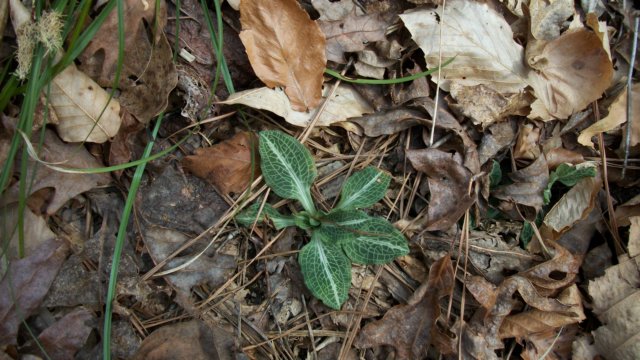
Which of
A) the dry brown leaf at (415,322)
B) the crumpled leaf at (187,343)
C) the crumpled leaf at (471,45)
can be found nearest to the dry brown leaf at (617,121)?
the crumpled leaf at (471,45)

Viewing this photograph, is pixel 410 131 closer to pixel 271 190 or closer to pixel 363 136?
pixel 363 136

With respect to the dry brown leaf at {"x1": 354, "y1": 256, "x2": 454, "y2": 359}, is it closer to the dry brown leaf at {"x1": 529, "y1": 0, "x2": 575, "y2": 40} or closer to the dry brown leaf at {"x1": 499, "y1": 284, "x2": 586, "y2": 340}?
the dry brown leaf at {"x1": 499, "y1": 284, "x2": 586, "y2": 340}

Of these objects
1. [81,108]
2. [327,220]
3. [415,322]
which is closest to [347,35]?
[327,220]

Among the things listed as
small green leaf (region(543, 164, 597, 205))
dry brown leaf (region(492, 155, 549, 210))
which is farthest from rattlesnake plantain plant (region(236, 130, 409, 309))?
small green leaf (region(543, 164, 597, 205))

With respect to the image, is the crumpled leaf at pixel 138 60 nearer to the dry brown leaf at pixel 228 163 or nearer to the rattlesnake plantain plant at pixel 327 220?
the dry brown leaf at pixel 228 163

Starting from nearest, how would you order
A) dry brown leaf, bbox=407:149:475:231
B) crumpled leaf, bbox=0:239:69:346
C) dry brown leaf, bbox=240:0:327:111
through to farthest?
crumpled leaf, bbox=0:239:69:346, dry brown leaf, bbox=240:0:327:111, dry brown leaf, bbox=407:149:475:231
